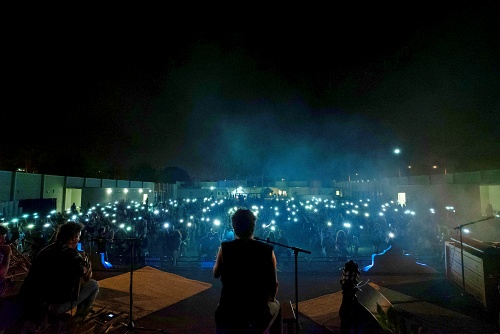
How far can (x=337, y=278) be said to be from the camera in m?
7.65

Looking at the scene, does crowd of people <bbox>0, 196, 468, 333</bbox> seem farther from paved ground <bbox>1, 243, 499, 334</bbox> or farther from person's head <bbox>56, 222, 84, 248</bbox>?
paved ground <bbox>1, 243, 499, 334</bbox>

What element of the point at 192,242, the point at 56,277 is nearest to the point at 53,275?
the point at 56,277

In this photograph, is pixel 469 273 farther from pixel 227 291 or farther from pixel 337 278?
pixel 227 291

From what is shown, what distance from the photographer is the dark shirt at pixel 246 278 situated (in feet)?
8.14

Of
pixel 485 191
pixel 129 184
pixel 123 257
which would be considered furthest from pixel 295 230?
pixel 129 184

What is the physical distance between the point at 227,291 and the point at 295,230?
14444 mm

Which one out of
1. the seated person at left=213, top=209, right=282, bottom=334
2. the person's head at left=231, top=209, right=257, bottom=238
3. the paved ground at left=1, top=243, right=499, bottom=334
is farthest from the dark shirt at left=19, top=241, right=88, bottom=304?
the person's head at left=231, top=209, right=257, bottom=238

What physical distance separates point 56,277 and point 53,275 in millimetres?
44

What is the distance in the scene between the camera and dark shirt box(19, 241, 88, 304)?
3.14 m

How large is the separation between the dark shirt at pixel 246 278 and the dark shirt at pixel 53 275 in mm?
2072

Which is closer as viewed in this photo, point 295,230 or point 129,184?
point 295,230

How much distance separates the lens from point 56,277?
10.6ft

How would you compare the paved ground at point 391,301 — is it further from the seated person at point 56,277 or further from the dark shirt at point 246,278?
the dark shirt at point 246,278

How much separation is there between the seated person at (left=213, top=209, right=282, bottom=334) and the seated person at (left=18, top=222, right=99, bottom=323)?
6.73ft
